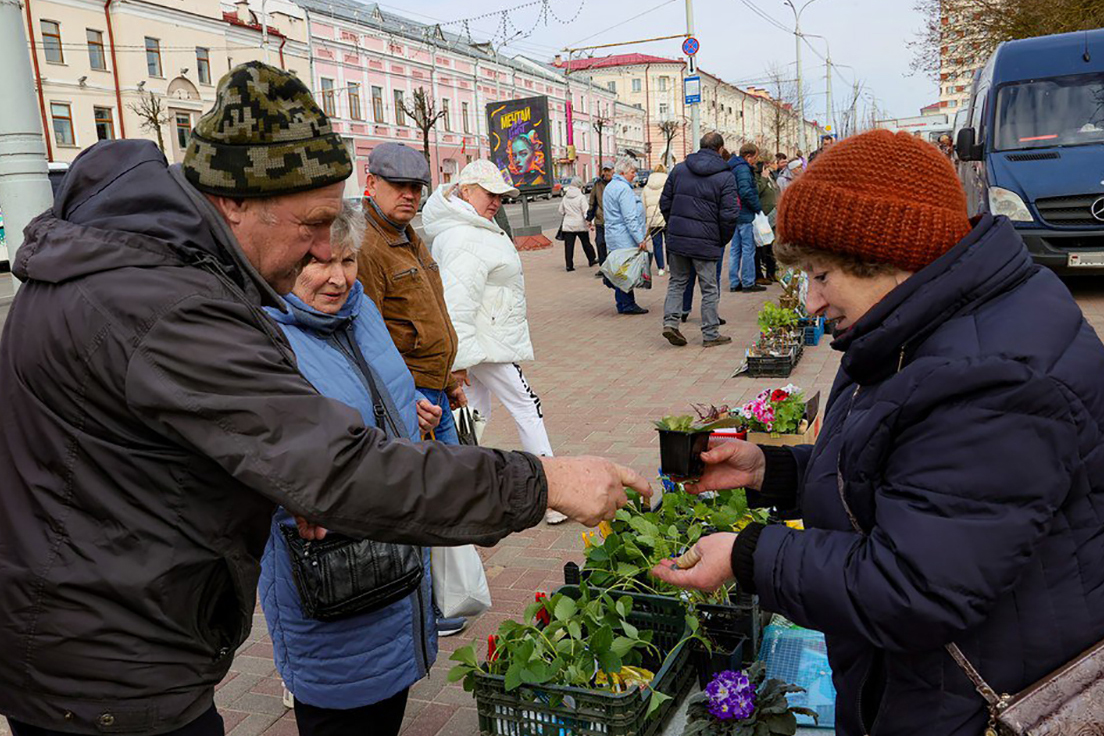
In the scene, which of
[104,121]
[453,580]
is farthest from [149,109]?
[453,580]

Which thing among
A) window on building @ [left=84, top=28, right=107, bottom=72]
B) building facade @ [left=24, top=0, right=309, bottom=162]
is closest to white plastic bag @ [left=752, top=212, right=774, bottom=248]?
building facade @ [left=24, top=0, right=309, bottom=162]

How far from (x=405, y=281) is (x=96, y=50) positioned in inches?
1638

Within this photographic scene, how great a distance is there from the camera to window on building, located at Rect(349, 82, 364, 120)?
5156cm

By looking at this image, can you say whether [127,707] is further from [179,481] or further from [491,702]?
[491,702]

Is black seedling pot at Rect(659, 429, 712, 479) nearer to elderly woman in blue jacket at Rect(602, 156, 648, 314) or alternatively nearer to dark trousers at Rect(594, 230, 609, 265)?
elderly woman in blue jacket at Rect(602, 156, 648, 314)

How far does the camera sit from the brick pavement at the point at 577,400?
359cm

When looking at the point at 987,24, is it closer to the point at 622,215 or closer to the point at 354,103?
the point at 622,215

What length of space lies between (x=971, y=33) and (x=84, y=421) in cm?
2510

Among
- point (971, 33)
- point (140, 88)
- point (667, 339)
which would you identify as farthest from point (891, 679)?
point (140, 88)

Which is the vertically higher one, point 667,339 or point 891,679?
point 891,679

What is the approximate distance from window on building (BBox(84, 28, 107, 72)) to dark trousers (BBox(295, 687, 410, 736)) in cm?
4282

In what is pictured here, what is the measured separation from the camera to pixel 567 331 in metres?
11.3

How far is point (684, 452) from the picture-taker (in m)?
2.46

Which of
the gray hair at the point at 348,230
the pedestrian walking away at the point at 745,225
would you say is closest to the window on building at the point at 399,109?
the pedestrian walking away at the point at 745,225
